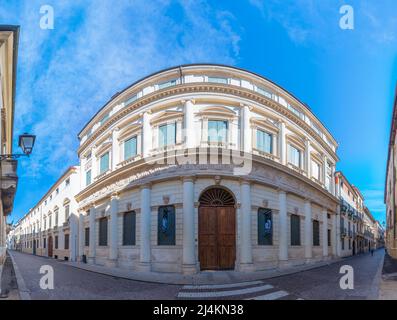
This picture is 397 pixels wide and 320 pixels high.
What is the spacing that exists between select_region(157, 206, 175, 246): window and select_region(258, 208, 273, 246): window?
82 centimetres

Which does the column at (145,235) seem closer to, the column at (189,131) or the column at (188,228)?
the column at (188,228)

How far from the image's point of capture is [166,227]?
253 cm

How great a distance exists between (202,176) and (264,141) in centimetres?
71

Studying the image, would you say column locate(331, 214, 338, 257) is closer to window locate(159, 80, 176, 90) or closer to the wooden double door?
the wooden double door

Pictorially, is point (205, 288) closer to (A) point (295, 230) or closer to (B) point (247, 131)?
(A) point (295, 230)

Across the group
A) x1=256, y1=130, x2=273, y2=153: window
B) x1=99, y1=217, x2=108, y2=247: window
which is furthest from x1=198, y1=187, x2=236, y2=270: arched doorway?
A: x1=99, y1=217, x2=108, y2=247: window

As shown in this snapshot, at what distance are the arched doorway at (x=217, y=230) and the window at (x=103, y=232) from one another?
88cm

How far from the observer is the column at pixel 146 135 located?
2.54 m

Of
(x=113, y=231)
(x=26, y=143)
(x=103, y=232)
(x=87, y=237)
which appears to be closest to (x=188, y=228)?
(x=113, y=231)

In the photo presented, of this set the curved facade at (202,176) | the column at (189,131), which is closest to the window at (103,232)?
the curved facade at (202,176)

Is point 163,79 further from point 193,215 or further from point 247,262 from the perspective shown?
point 247,262

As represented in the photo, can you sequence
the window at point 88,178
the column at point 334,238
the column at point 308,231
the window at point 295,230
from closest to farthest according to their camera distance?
the window at point 295,230 → the column at point 308,231 → the window at point 88,178 → the column at point 334,238

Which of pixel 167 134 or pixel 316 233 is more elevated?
pixel 167 134
